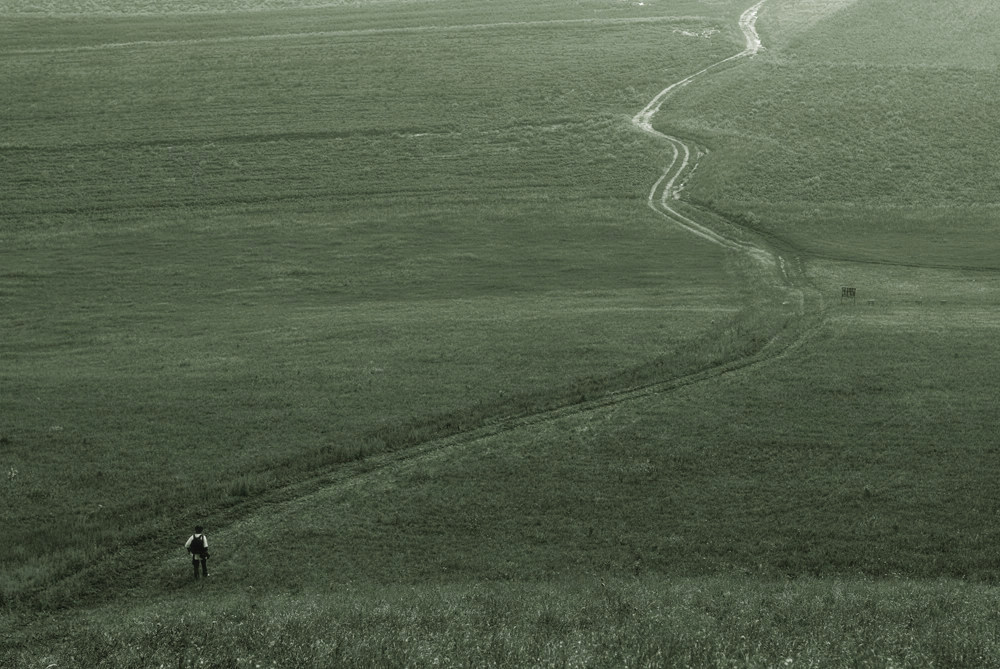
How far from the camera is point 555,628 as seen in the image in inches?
876

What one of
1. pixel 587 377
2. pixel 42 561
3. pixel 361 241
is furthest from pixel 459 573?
pixel 361 241

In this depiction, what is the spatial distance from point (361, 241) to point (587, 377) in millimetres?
30059

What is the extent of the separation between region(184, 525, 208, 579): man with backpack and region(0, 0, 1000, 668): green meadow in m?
0.76

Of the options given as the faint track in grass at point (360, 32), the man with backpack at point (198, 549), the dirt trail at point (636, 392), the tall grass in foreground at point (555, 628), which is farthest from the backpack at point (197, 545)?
the faint track in grass at point (360, 32)

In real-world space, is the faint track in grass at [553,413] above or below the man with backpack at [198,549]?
below

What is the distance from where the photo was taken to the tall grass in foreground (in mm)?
19422

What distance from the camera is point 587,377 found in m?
43.3

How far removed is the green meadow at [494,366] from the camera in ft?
80.1

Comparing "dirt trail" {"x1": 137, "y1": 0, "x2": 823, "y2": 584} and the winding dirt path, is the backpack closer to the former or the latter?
"dirt trail" {"x1": 137, "y1": 0, "x2": 823, "y2": 584}

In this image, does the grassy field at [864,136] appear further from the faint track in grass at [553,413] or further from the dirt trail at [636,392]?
the faint track in grass at [553,413]

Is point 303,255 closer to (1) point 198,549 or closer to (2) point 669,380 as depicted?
(2) point 669,380

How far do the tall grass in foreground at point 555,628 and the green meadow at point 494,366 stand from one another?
14 cm

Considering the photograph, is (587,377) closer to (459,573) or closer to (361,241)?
(459,573)

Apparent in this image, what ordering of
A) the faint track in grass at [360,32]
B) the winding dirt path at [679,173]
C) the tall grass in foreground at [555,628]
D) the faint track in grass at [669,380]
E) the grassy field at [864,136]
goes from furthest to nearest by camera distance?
the faint track in grass at [360,32], the grassy field at [864,136], the winding dirt path at [679,173], the faint track in grass at [669,380], the tall grass in foreground at [555,628]
